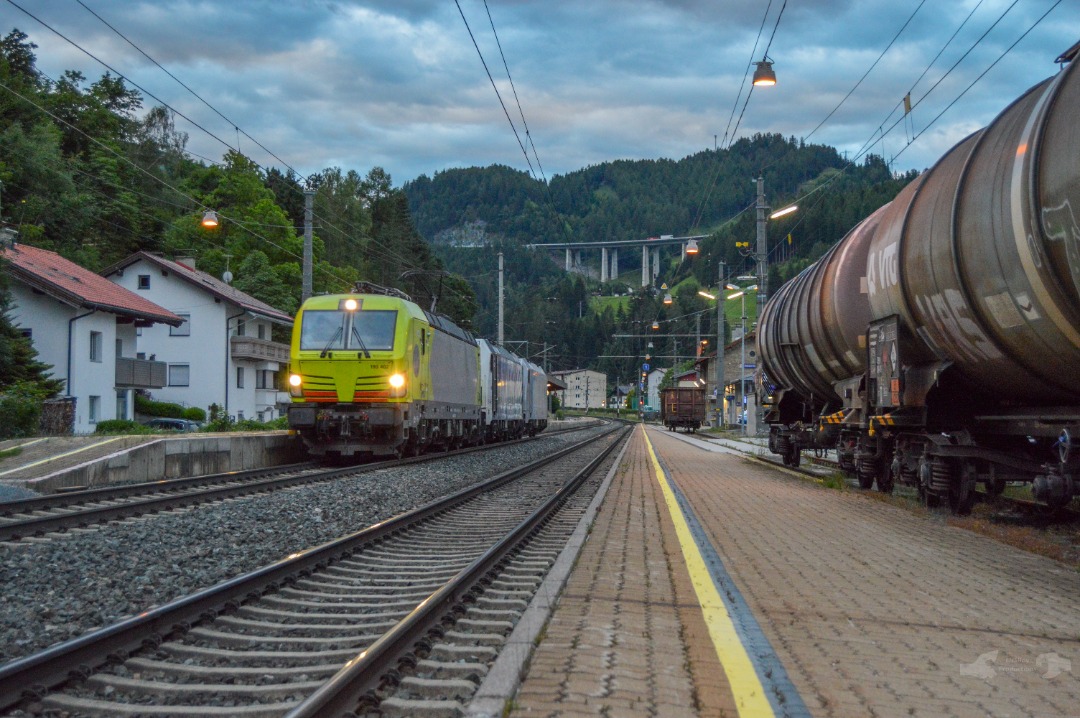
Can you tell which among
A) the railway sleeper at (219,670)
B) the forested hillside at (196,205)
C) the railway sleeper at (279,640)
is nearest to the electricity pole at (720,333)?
the forested hillside at (196,205)

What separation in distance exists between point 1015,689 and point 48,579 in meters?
6.00

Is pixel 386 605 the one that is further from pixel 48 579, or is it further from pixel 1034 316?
pixel 1034 316

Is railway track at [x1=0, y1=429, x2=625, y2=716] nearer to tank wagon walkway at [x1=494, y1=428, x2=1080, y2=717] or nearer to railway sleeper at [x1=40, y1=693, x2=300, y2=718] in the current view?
railway sleeper at [x1=40, y1=693, x2=300, y2=718]

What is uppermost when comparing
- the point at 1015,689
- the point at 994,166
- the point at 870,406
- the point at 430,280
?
the point at 430,280

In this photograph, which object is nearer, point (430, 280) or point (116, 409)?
point (116, 409)

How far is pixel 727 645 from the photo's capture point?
5.02 meters

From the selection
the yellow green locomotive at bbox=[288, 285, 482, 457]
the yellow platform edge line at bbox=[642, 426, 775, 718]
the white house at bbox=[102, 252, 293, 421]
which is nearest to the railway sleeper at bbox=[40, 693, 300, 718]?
the yellow platform edge line at bbox=[642, 426, 775, 718]

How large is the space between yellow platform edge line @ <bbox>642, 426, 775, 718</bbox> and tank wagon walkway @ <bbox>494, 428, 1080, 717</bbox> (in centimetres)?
1

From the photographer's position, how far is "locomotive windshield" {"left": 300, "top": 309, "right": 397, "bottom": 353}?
59.4 feet

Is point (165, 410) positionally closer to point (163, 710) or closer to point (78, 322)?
point (78, 322)

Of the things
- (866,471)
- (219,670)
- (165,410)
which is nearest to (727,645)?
(219,670)

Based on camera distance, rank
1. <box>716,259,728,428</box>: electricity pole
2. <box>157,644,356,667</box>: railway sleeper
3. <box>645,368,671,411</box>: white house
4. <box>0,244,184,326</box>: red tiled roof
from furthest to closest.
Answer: <box>645,368,671,411</box>: white house
<box>716,259,728,428</box>: electricity pole
<box>0,244,184,326</box>: red tiled roof
<box>157,644,356,667</box>: railway sleeper

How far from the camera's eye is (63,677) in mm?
4219

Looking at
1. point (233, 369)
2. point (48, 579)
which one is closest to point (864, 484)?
point (48, 579)
